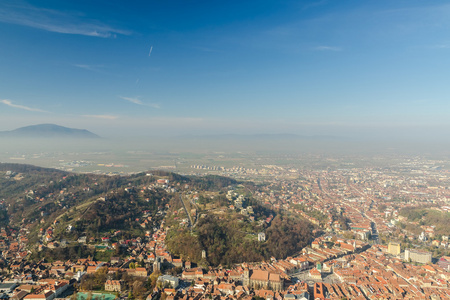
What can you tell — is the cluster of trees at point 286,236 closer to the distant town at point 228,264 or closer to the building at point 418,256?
the distant town at point 228,264

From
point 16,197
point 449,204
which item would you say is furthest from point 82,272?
point 449,204

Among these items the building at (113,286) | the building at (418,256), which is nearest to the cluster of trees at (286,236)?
the building at (418,256)

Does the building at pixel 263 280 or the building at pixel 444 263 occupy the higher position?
the building at pixel 263 280

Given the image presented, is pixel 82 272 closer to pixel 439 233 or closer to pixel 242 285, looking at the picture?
pixel 242 285

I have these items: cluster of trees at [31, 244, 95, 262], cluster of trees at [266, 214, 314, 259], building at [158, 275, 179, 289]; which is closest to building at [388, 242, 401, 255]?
cluster of trees at [266, 214, 314, 259]

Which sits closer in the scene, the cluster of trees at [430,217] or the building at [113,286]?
the building at [113,286]

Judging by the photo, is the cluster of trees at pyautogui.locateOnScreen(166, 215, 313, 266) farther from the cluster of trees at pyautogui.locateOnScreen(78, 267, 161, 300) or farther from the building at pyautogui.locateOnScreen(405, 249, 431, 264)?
the building at pyautogui.locateOnScreen(405, 249, 431, 264)

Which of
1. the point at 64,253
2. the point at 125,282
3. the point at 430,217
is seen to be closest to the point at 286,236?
the point at 125,282

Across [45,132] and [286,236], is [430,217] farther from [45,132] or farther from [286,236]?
[45,132]
